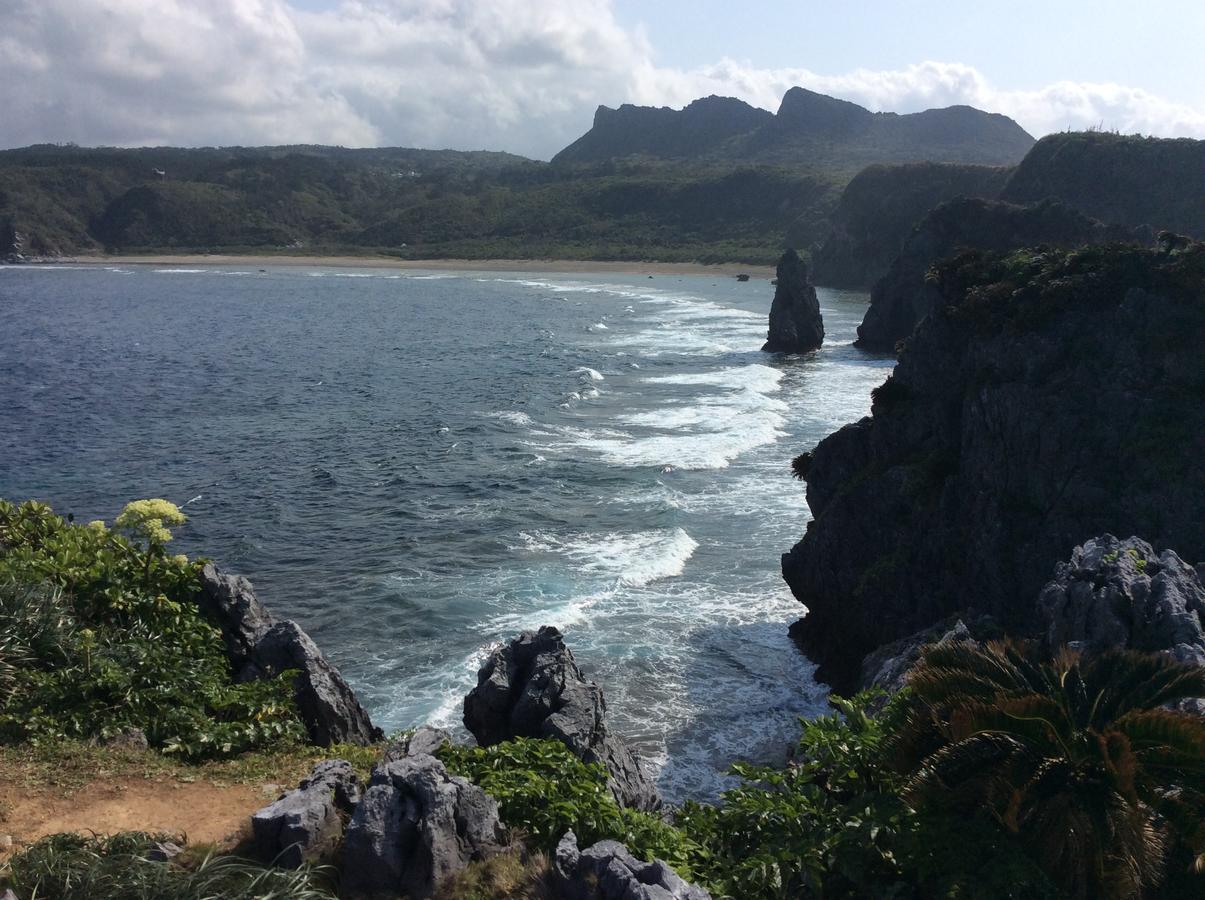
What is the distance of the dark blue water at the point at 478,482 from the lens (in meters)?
20.8

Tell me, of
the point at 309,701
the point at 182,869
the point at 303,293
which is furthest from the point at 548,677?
the point at 303,293

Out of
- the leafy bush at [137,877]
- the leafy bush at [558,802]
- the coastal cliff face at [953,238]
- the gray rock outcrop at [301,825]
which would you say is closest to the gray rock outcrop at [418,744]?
the leafy bush at [558,802]

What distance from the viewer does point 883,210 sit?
4636 inches

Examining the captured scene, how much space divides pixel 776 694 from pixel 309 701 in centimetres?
1054

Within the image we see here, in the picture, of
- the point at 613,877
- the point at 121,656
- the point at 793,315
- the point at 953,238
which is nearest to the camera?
the point at 613,877

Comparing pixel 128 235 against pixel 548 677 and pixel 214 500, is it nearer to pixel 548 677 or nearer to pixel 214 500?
pixel 214 500

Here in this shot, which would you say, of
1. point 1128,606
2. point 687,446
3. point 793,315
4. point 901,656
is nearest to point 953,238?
point 793,315

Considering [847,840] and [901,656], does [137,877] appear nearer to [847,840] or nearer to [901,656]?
[847,840]

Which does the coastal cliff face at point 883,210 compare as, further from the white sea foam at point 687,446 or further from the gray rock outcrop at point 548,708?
the gray rock outcrop at point 548,708

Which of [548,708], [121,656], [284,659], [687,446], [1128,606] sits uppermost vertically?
[1128,606]

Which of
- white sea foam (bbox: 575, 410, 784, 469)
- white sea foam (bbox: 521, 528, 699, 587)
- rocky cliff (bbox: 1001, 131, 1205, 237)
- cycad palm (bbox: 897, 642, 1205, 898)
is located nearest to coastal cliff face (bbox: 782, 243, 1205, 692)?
white sea foam (bbox: 521, 528, 699, 587)

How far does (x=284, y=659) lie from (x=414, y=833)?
223 inches

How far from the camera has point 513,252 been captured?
15838 centimetres

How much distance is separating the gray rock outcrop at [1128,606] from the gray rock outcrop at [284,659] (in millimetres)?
9130
